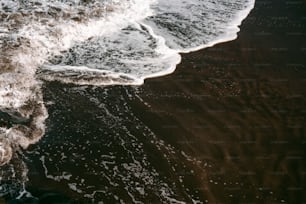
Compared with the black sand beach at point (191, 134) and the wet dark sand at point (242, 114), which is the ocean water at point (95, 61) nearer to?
the black sand beach at point (191, 134)

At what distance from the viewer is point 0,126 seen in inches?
292

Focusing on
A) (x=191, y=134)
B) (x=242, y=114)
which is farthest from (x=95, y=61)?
(x=242, y=114)

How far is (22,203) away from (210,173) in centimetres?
277

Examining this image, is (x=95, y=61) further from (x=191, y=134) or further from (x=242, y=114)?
(x=242, y=114)

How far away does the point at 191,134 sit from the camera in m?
7.67

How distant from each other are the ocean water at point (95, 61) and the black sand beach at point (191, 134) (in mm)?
38

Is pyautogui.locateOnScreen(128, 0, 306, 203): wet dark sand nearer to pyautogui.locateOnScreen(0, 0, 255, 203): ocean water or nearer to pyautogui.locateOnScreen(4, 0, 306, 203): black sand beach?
pyautogui.locateOnScreen(4, 0, 306, 203): black sand beach

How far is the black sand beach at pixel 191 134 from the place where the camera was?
662 cm

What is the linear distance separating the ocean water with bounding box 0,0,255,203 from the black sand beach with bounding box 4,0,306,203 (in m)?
0.04

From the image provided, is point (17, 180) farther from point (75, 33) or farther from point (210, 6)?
point (210, 6)

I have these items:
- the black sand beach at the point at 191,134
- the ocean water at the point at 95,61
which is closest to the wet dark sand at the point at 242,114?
the black sand beach at the point at 191,134

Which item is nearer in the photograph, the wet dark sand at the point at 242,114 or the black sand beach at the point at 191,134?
the black sand beach at the point at 191,134

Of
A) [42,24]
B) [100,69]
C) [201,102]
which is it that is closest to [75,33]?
[42,24]

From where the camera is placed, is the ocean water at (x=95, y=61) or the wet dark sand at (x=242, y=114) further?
the wet dark sand at (x=242, y=114)
